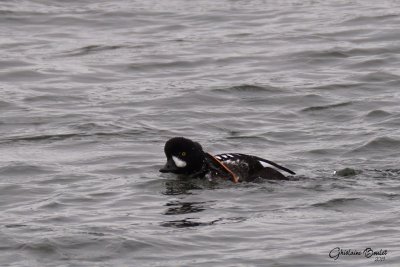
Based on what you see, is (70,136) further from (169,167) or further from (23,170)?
(169,167)

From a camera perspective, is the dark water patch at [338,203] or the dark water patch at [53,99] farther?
the dark water patch at [53,99]

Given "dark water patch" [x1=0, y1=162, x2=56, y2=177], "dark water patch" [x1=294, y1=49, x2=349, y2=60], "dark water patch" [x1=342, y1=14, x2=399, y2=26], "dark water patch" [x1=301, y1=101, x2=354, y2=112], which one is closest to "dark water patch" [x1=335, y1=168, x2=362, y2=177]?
"dark water patch" [x1=0, y1=162, x2=56, y2=177]

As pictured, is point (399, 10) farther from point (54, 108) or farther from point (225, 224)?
point (225, 224)

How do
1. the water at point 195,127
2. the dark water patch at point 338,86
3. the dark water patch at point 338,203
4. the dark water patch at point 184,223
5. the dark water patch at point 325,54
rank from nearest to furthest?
the water at point 195,127
the dark water patch at point 184,223
the dark water patch at point 338,203
the dark water patch at point 338,86
the dark water patch at point 325,54

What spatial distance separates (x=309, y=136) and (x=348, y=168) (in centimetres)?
204

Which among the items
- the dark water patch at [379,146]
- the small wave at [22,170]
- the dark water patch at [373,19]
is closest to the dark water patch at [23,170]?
the small wave at [22,170]

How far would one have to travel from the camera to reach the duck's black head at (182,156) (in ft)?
42.0

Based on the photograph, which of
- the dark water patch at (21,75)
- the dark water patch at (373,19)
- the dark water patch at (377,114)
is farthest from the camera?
the dark water patch at (373,19)

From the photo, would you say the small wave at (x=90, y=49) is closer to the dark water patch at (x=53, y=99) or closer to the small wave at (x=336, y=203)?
the dark water patch at (x=53, y=99)

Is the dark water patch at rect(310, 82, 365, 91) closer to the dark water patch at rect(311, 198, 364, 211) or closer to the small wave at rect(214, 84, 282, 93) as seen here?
the small wave at rect(214, 84, 282, 93)

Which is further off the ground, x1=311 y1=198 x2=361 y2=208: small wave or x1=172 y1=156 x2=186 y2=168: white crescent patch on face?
x1=172 y1=156 x2=186 y2=168: white crescent patch on face

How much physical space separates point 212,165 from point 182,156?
0.32 meters

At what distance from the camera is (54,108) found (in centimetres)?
1700

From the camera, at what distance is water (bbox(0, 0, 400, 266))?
34.4 feet
